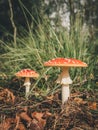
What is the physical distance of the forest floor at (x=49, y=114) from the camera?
2.97 meters

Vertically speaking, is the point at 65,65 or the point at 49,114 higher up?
the point at 65,65

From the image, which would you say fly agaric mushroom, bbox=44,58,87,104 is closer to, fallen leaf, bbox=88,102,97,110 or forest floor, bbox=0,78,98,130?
forest floor, bbox=0,78,98,130

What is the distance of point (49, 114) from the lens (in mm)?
3150

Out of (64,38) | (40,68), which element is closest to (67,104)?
(40,68)

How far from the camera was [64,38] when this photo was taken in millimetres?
4906

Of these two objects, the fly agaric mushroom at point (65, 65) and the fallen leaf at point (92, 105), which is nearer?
the fly agaric mushroom at point (65, 65)

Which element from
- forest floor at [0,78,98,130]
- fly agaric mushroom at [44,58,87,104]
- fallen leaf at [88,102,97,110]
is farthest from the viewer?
fallen leaf at [88,102,97,110]

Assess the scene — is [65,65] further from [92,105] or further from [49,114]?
[92,105]

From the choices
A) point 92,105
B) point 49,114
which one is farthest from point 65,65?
point 92,105

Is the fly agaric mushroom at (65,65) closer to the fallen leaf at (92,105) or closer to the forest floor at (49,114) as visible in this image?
the forest floor at (49,114)

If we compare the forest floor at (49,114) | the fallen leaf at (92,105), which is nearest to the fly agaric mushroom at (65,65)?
the forest floor at (49,114)

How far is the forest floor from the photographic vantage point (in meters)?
2.97

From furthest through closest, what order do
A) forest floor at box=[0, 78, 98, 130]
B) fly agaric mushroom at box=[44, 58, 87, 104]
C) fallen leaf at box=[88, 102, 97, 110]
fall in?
fallen leaf at box=[88, 102, 97, 110] < fly agaric mushroom at box=[44, 58, 87, 104] < forest floor at box=[0, 78, 98, 130]

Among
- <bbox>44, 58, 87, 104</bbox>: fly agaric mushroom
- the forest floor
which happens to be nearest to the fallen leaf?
the forest floor
